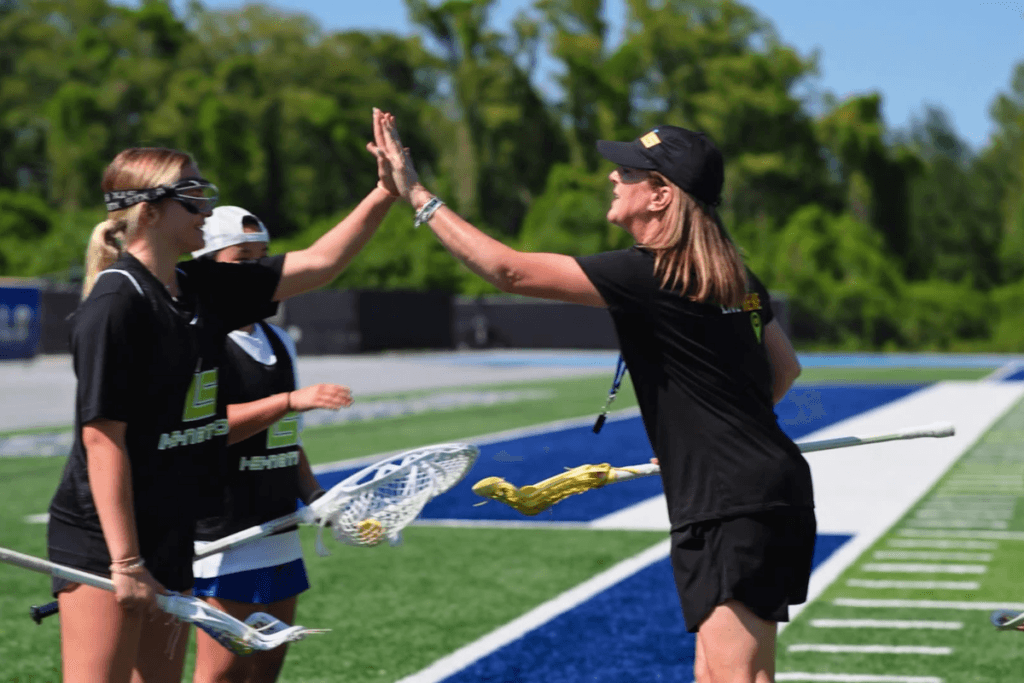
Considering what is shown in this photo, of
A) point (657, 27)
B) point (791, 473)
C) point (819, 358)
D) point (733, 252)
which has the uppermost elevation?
point (657, 27)

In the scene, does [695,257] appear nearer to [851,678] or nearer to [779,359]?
[779,359]

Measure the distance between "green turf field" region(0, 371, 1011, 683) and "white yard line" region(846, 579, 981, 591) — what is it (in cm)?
9

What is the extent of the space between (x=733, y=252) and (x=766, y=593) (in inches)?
32.7

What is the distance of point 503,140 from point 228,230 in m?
61.4

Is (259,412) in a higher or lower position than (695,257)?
lower

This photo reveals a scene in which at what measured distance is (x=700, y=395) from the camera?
3414 mm

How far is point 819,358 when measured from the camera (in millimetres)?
51031

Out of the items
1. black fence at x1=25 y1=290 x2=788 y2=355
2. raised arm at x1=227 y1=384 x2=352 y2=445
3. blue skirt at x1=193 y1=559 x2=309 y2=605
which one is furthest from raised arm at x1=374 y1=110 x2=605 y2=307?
black fence at x1=25 y1=290 x2=788 y2=355

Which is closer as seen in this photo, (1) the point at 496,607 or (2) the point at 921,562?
(1) the point at 496,607

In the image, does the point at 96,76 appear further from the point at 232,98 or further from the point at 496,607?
the point at 496,607

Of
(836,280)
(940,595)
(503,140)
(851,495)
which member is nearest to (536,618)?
(940,595)

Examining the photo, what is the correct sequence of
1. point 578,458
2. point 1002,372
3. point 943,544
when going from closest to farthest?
point 943,544, point 578,458, point 1002,372

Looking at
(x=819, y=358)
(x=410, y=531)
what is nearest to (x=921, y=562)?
(x=410, y=531)

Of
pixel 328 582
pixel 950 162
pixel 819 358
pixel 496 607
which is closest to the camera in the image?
pixel 496 607
